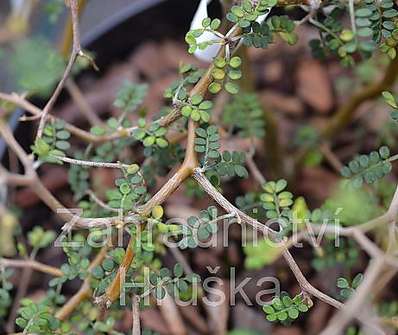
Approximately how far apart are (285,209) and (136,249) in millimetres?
135

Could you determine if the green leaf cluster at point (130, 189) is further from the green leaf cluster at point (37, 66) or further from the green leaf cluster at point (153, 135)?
the green leaf cluster at point (37, 66)

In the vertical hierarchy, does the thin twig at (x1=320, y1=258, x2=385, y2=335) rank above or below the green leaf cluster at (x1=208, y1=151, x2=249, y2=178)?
above

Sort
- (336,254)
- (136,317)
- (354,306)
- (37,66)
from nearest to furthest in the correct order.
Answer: (354,306) < (136,317) < (336,254) < (37,66)

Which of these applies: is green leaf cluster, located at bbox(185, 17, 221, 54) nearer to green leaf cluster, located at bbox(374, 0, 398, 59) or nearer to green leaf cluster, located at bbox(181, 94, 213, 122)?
green leaf cluster, located at bbox(181, 94, 213, 122)

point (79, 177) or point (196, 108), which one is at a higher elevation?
point (196, 108)

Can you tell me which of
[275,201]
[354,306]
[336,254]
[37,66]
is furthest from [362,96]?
[354,306]

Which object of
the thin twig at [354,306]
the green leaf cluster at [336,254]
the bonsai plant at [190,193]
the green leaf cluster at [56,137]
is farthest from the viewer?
the green leaf cluster at [336,254]

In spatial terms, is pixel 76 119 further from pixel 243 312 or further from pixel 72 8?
pixel 72 8

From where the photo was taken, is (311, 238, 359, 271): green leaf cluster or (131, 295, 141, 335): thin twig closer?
(131, 295, 141, 335): thin twig

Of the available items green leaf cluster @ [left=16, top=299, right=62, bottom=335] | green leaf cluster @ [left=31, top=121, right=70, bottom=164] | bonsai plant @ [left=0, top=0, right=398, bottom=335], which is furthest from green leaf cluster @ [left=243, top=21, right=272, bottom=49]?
green leaf cluster @ [left=16, top=299, right=62, bottom=335]

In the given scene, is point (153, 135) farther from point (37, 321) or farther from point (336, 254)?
point (336, 254)

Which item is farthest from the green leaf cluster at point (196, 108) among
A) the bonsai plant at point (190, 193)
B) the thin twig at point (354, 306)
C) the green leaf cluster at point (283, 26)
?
the thin twig at point (354, 306)

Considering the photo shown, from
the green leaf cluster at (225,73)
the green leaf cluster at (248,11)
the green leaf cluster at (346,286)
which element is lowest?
the green leaf cluster at (346,286)

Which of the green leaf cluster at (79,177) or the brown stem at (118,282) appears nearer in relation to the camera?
the brown stem at (118,282)
